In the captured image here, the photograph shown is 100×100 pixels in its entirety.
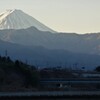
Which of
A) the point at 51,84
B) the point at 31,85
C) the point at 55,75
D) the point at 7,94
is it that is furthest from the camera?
the point at 55,75

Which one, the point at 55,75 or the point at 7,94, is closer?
A: the point at 7,94

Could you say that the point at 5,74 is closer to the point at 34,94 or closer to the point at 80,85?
the point at 80,85

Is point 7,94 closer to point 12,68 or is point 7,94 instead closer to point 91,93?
point 91,93

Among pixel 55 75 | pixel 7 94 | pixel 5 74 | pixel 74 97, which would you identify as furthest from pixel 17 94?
pixel 55 75

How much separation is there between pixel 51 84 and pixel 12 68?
662cm

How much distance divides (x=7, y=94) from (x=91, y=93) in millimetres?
9467

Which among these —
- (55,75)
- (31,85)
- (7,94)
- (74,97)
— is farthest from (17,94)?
A: (55,75)

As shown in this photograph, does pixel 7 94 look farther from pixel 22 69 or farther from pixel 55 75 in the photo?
pixel 55 75

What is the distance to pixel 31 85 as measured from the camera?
9612 cm

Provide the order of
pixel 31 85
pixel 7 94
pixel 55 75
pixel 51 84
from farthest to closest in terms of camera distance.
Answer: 1. pixel 55 75
2. pixel 51 84
3. pixel 31 85
4. pixel 7 94

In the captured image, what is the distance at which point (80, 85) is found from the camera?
106062 mm

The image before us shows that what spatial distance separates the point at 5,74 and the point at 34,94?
32843mm

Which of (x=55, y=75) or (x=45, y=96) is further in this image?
(x=55, y=75)

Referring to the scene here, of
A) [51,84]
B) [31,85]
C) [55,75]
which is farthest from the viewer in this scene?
[55,75]
